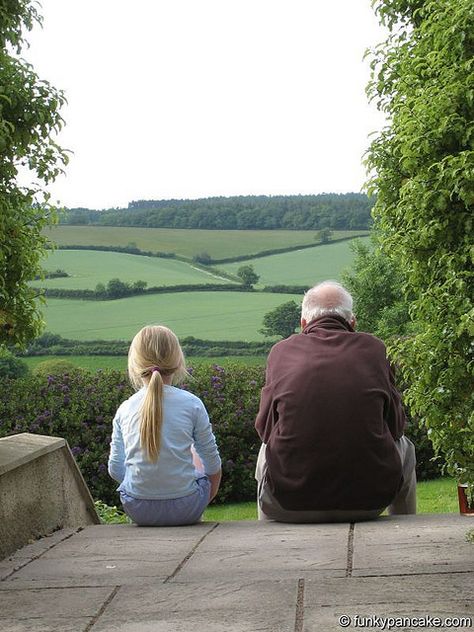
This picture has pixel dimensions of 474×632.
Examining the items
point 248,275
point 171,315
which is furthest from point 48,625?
point 248,275

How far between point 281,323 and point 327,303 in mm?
25867

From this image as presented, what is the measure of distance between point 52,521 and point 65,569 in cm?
202

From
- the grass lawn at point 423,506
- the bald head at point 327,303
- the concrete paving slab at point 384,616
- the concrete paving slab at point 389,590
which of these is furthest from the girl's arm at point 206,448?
the grass lawn at point 423,506

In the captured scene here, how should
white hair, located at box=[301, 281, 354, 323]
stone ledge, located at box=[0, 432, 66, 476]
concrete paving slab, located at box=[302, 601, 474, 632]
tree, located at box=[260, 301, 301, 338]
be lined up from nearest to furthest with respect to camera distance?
concrete paving slab, located at box=[302, 601, 474, 632]
stone ledge, located at box=[0, 432, 66, 476]
white hair, located at box=[301, 281, 354, 323]
tree, located at box=[260, 301, 301, 338]

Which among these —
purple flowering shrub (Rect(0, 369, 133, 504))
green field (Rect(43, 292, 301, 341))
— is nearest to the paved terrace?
purple flowering shrub (Rect(0, 369, 133, 504))

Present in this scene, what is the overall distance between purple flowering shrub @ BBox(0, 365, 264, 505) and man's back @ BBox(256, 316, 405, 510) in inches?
219

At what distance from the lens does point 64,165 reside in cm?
675

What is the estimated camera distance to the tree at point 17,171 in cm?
617

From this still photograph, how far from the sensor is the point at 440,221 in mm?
4723

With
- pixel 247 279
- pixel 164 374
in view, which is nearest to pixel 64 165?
pixel 164 374

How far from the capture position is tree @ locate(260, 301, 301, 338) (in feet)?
105

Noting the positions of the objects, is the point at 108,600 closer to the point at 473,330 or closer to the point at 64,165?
the point at 473,330

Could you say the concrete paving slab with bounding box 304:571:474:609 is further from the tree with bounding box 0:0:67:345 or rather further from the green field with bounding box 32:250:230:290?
the green field with bounding box 32:250:230:290

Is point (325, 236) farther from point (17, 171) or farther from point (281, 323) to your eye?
point (17, 171)
